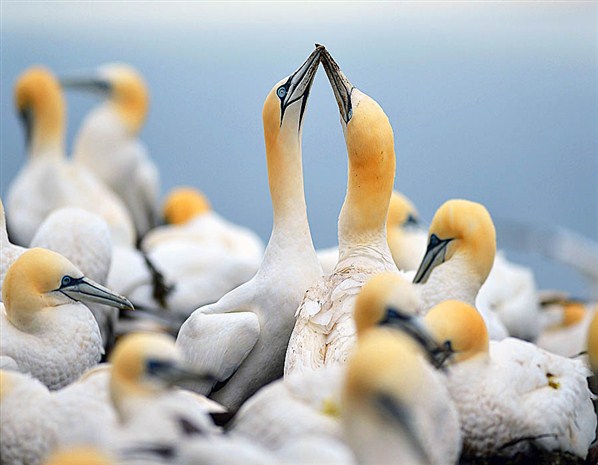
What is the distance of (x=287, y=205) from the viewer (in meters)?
4.76

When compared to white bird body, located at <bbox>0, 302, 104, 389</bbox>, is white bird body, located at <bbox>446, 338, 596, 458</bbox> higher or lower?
higher

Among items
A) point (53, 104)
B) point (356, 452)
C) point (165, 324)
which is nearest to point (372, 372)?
point (356, 452)

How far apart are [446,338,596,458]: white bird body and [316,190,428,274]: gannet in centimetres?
295

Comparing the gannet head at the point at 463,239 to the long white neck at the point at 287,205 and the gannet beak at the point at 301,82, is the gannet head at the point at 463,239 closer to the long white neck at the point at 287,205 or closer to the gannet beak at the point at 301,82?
the long white neck at the point at 287,205

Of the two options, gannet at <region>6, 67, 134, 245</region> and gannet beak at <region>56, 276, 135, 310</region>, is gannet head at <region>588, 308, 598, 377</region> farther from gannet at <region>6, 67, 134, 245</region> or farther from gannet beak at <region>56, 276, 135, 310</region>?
gannet at <region>6, 67, 134, 245</region>

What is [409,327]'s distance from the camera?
3.43 meters

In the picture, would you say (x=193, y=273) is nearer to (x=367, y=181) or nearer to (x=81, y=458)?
(x=367, y=181)

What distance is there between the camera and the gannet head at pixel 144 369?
307cm

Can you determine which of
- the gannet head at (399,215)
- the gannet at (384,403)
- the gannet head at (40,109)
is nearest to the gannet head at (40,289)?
the gannet at (384,403)

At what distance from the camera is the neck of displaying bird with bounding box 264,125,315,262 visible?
15.4 feet

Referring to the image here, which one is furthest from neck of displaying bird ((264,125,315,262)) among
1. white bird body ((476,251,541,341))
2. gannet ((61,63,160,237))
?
gannet ((61,63,160,237))

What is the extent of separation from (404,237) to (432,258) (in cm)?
302

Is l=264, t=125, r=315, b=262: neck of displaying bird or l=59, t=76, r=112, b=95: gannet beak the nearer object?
l=264, t=125, r=315, b=262: neck of displaying bird

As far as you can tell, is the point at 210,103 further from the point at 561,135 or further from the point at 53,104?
the point at 53,104
